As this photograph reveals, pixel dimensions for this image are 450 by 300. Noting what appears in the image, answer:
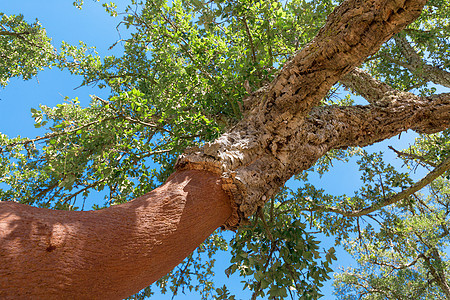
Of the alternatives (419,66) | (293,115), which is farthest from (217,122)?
(419,66)

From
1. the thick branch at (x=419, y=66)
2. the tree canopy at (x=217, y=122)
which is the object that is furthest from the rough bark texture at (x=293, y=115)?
the thick branch at (x=419, y=66)

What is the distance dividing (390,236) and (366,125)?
11.0 ft

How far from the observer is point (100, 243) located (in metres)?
1.56

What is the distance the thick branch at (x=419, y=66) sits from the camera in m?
6.80

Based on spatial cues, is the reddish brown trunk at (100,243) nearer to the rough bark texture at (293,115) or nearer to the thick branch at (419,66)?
the rough bark texture at (293,115)

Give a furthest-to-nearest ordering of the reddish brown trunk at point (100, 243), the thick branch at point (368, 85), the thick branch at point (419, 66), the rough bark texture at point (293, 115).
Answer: the thick branch at point (419, 66) < the thick branch at point (368, 85) < the rough bark texture at point (293, 115) < the reddish brown trunk at point (100, 243)

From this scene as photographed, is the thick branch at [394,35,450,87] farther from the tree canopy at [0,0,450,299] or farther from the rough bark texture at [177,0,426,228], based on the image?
the rough bark texture at [177,0,426,228]

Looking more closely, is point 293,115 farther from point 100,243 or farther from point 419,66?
point 419,66

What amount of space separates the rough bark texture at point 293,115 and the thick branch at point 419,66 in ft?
15.1

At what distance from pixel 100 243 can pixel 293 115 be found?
7.75ft

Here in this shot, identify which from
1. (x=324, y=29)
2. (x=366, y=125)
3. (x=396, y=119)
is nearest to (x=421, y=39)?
Answer: (x=396, y=119)

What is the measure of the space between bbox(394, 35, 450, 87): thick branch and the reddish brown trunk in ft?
22.6

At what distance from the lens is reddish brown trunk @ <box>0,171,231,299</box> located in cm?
129

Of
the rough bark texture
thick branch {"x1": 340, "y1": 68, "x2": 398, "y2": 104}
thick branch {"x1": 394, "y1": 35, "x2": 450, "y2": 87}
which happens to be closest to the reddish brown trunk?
the rough bark texture
